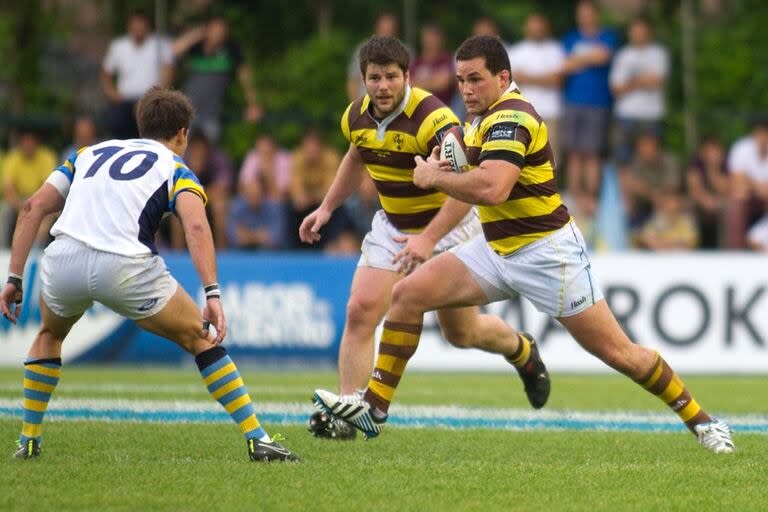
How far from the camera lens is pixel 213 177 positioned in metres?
16.8

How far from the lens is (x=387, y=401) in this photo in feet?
25.7

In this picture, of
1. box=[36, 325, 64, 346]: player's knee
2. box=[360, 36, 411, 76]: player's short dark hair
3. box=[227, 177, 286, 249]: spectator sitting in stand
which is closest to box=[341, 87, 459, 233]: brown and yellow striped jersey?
box=[360, 36, 411, 76]: player's short dark hair

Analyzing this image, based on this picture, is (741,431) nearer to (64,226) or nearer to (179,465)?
(179,465)

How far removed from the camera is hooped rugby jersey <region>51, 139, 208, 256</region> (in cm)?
661

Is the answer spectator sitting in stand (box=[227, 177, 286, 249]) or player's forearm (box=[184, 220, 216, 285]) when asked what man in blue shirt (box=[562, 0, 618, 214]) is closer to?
spectator sitting in stand (box=[227, 177, 286, 249])

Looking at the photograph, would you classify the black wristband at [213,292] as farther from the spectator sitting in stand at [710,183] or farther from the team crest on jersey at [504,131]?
the spectator sitting in stand at [710,183]

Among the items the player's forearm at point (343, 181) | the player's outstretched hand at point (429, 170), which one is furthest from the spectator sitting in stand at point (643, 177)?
→ the player's outstretched hand at point (429, 170)

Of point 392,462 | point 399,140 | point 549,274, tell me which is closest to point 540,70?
point 399,140

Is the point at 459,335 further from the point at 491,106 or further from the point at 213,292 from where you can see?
the point at 213,292

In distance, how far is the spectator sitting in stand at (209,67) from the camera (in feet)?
55.2

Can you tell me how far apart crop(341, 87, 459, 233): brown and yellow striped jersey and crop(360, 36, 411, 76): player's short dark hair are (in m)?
0.27

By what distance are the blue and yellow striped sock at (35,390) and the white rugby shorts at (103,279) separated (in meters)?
0.47

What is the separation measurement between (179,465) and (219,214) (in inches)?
400

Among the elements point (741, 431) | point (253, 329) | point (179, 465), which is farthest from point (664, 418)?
point (253, 329)
